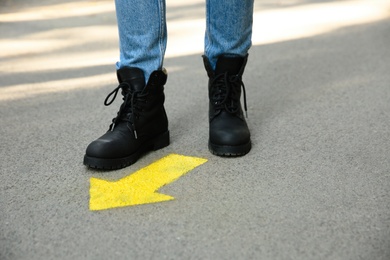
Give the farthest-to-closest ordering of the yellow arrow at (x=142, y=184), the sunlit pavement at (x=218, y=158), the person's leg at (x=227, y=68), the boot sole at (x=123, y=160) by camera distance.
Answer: the person's leg at (x=227, y=68) < the boot sole at (x=123, y=160) < the yellow arrow at (x=142, y=184) < the sunlit pavement at (x=218, y=158)

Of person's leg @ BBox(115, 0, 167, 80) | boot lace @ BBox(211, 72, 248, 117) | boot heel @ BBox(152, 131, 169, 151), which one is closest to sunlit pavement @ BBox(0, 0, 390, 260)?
boot heel @ BBox(152, 131, 169, 151)

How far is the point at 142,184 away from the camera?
63.3 inches

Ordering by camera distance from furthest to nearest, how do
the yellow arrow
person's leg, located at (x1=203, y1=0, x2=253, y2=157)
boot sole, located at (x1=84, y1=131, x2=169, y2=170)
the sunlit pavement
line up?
person's leg, located at (x1=203, y1=0, x2=253, y2=157) < boot sole, located at (x1=84, y1=131, x2=169, y2=170) < the yellow arrow < the sunlit pavement

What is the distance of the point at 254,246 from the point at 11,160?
81 cm

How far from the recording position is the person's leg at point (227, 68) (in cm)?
178

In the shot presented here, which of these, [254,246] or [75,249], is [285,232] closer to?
[254,246]

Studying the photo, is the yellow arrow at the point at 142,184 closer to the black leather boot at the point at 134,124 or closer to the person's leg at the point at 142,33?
the black leather boot at the point at 134,124

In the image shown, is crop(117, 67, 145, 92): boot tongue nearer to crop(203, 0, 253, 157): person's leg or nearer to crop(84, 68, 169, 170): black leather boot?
crop(84, 68, 169, 170): black leather boot

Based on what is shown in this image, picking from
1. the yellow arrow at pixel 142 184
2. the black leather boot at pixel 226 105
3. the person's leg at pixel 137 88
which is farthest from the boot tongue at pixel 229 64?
the yellow arrow at pixel 142 184

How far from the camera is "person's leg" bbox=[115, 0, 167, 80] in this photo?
1.70m

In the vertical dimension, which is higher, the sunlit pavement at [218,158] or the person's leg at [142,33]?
the person's leg at [142,33]

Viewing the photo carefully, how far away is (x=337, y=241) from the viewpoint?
130 cm

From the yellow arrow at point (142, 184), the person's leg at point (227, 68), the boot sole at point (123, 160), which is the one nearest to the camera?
the yellow arrow at point (142, 184)

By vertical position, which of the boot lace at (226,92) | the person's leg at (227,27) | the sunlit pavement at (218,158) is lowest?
the sunlit pavement at (218,158)
